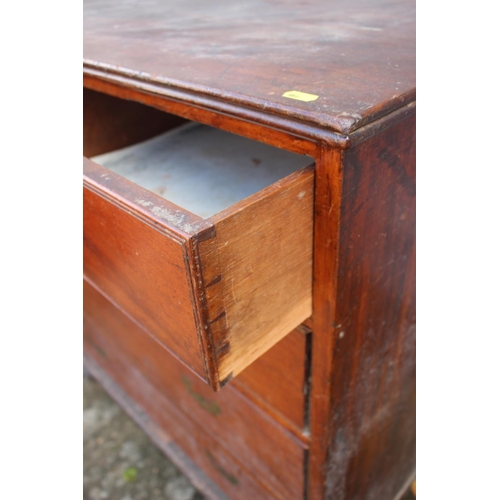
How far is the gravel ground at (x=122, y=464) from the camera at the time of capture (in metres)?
1.16

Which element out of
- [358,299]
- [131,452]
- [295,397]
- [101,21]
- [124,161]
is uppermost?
[101,21]

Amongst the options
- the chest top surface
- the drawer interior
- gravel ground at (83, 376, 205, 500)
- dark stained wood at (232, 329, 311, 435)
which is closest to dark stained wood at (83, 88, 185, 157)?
the drawer interior

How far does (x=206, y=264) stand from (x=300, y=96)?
0.63 feet

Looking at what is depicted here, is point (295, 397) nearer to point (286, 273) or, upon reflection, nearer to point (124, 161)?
point (286, 273)

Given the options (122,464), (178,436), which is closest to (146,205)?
(178,436)

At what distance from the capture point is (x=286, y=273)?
481mm

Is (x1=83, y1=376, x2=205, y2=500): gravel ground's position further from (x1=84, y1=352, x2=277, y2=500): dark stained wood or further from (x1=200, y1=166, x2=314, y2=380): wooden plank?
(x1=200, y1=166, x2=314, y2=380): wooden plank

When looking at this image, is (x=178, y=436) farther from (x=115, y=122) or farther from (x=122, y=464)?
(x=115, y=122)

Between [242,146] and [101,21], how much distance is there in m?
0.37

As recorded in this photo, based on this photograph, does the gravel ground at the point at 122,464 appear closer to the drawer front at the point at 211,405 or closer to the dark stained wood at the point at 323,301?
the drawer front at the point at 211,405

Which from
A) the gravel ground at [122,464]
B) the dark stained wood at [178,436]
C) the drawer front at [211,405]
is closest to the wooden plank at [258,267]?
the drawer front at [211,405]

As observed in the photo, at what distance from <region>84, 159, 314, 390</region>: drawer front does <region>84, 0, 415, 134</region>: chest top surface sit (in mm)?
85

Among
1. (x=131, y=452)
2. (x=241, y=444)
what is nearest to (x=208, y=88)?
(x=241, y=444)

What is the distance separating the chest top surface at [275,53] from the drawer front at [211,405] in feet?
1.64
